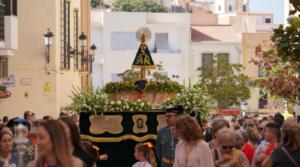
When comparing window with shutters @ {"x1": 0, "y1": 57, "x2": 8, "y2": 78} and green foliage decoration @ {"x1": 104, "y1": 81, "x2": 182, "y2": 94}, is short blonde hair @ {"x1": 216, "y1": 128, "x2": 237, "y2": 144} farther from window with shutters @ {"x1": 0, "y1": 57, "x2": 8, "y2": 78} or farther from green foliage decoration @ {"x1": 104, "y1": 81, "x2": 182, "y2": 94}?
window with shutters @ {"x1": 0, "y1": 57, "x2": 8, "y2": 78}

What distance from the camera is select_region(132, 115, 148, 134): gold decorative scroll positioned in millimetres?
18250

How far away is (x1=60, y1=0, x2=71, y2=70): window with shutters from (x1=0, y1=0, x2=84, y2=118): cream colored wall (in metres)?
1.10

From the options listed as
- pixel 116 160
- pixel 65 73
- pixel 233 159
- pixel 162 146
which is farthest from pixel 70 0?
pixel 233 159

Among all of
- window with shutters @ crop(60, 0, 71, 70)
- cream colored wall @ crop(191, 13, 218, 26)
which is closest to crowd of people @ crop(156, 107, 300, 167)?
window with shutters @ crop(60, 0, 71, 70)

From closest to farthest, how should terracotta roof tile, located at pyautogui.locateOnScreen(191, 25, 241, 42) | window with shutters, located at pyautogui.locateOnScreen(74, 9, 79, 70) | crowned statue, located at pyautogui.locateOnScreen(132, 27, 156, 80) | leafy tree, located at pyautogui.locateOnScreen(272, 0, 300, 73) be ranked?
leafy tree, located at pyautogui.locateOnScreen(272, 0, 300, 73)
crowned statue, located at pyautogui.locateOnScreen(132, 27, 156, 80)
window with shutters, located at pyautogui.locateOnScreen(74, 9, 79, 70)
terracotta roof tile, located at pyautogui.locateOnScreen(191, 25, 241, 42)

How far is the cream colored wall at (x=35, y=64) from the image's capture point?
35.2m

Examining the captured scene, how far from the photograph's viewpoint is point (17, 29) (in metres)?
34.3

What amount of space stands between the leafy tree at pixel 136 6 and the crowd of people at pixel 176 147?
83512 mm

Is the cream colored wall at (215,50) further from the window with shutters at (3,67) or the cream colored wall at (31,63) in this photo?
the window with shutters at (3,67)

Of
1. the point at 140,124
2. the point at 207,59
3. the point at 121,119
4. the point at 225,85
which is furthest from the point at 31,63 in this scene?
the point at 207,59

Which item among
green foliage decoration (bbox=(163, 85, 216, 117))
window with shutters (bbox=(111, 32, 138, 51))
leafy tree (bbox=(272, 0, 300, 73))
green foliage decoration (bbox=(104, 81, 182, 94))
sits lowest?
green foliage decoration (bbox=(163, 85, 216, 117))

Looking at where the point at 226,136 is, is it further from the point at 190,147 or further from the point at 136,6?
the point at 136,6

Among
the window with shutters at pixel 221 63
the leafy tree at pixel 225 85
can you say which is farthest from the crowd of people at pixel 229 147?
the window with shutters at pixel 221 63

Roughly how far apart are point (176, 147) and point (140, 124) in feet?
21.8
